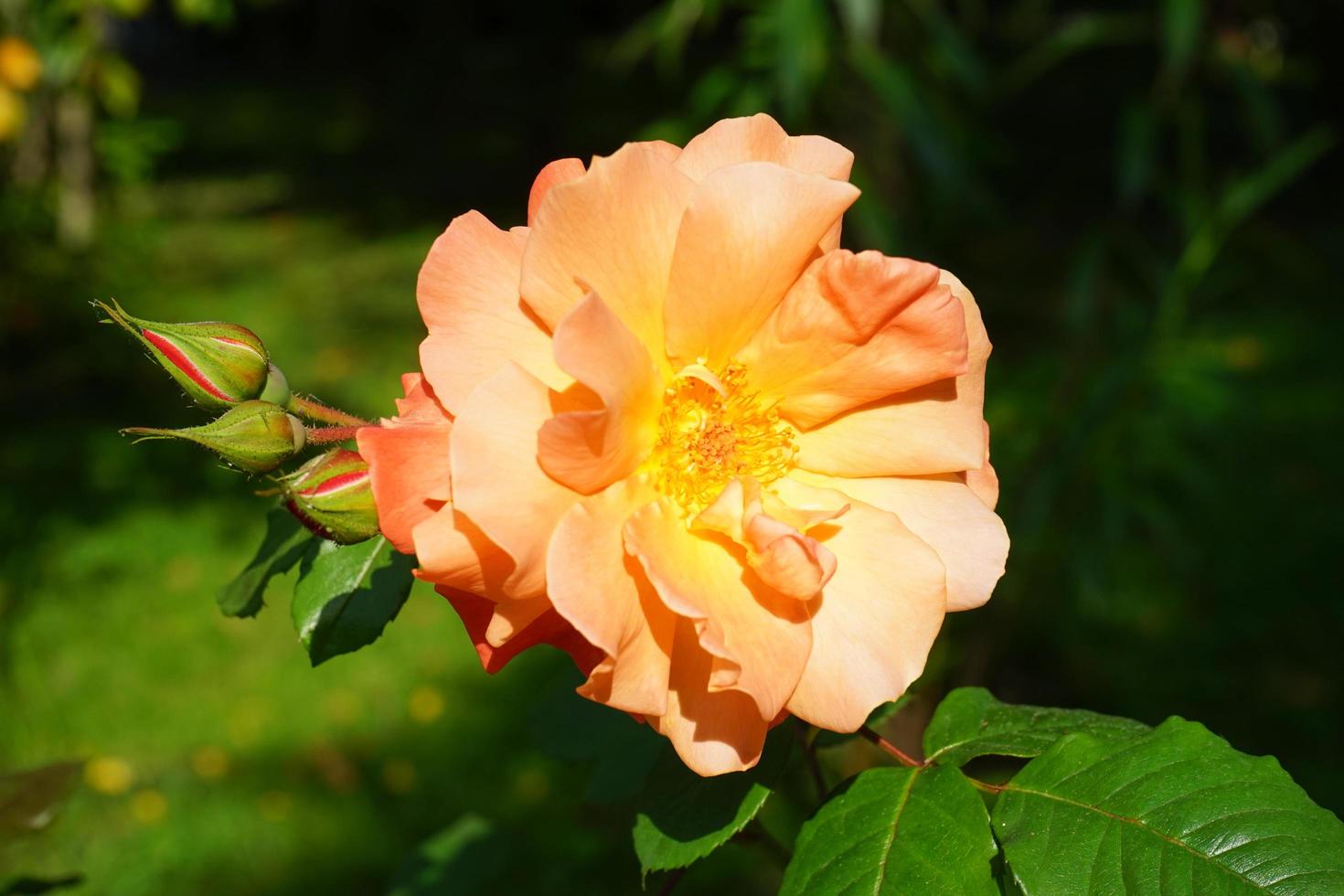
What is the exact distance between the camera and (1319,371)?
4961mm

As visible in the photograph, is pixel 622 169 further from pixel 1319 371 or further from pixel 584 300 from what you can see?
pixel 1319 371

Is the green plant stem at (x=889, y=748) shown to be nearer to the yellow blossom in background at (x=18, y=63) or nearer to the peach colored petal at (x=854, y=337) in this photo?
the peach colored petal at (x=854, y=337)

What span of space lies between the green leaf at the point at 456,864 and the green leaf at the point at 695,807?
63 centimetres

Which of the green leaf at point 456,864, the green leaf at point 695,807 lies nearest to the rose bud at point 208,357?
the green leaf at point 695,807

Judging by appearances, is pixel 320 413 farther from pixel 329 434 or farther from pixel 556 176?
pixel 556 176

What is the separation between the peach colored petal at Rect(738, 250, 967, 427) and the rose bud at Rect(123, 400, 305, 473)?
0.39 meters

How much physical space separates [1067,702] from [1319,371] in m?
2.66

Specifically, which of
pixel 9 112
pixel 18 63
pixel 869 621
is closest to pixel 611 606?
pixel 869 621

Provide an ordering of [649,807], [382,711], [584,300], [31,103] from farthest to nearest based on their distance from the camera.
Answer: [31,103]
[382,711]
[649,807]
[584,300]

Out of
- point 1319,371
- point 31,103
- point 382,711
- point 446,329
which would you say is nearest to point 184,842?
point 382,711

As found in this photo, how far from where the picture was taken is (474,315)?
2.87ft

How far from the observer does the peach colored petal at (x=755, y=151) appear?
0.91 m

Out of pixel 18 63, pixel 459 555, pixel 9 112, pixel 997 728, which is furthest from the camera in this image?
pixel 9 112

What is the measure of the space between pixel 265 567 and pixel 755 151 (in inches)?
23.0
